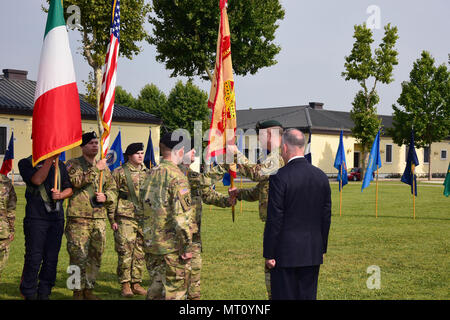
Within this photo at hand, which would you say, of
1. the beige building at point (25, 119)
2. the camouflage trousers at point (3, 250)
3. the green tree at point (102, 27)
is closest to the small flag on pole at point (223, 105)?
the camouflage trousers at point (3, 250)

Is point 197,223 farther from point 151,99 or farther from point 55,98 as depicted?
point 151,99

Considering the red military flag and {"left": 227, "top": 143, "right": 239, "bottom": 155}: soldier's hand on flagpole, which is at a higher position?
the red military flag

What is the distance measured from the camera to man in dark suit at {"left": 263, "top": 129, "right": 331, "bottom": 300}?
470 cm

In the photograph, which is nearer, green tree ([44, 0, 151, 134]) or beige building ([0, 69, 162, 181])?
green tree ([44, 0, 151, 134])

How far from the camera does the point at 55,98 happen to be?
6391 millimetres

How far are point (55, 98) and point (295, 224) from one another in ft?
12.0

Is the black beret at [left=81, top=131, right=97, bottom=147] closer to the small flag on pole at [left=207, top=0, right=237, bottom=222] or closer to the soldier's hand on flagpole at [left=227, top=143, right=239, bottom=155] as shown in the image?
the small flag on pole at [left=207, top=0, right=237, bottom=222]

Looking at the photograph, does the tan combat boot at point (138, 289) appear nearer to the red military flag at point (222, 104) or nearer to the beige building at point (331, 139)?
the red military flag at point (222, 104)

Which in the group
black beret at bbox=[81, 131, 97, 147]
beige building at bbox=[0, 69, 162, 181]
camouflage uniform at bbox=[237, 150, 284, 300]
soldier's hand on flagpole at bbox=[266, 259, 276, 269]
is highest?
beige building at bbox=[0, 69, 162, 181]

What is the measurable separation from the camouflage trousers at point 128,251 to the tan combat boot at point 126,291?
6cm

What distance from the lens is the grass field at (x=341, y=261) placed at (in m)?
7.59

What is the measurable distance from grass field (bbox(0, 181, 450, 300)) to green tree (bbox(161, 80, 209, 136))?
45.9m

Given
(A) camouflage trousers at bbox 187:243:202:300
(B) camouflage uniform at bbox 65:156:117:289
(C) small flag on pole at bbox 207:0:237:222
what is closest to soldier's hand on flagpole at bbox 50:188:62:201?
(B) camouflage uniform at bbox 65:156:117:289
